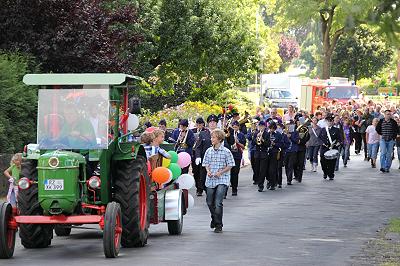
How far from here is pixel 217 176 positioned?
18.0 meters

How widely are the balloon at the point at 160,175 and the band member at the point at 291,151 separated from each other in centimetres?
1248

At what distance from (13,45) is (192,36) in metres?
15.5

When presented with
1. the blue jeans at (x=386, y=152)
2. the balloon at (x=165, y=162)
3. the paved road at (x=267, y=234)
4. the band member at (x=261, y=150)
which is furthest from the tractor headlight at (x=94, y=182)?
the blue jeans at (x=386, y=152)

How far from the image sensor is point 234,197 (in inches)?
1009

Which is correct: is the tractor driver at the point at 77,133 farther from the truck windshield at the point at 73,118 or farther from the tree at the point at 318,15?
the tree at the point at 318,15

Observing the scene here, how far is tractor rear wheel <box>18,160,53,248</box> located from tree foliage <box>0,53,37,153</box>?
8420 millimetres

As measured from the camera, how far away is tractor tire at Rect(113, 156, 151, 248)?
15148 mm

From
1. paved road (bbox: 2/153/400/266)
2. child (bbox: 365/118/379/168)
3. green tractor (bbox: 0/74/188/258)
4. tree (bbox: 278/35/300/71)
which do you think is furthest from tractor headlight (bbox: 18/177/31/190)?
tree (bbox: 278/35/300/71)

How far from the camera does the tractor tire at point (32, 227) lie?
14.6m

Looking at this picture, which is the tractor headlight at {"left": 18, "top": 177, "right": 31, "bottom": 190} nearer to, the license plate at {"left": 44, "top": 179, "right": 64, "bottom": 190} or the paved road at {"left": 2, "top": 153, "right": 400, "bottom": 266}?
the license plate at {"left": 44, "top": 179, "right": 64, "bottom": 190}

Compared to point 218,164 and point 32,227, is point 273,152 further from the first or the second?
point 32,227

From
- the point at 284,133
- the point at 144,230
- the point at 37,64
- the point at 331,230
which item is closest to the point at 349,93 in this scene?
the point at 284,133

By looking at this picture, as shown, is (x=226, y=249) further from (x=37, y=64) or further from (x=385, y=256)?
(x=37, y=64)

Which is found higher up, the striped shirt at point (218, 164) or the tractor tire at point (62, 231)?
the striped shirt at point (218, 164)
